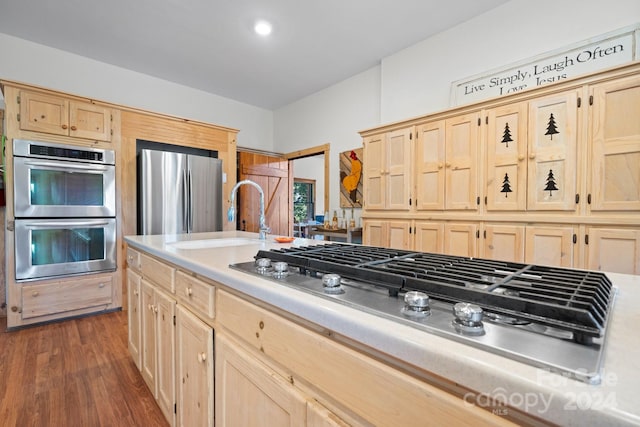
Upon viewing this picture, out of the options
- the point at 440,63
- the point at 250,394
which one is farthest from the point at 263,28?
the point at 250,394

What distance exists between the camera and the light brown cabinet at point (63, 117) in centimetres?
279

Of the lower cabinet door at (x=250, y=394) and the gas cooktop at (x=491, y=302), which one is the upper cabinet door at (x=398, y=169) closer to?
the gas cooktop at (x=491, y=302)

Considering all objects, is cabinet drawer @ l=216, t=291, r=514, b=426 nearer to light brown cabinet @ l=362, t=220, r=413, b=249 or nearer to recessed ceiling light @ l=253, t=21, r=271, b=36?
light brown cabinet @ l=362, t=220, r=413, b=249

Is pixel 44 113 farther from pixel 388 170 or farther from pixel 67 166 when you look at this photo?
pixel 388 170

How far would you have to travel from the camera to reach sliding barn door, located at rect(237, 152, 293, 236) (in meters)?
4.81

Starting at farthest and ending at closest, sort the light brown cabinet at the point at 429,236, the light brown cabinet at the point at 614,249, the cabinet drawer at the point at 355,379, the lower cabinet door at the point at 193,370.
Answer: the light brown cabinet at the point at 429,236, the light brown cabinet at the point at 614,249, the lower cabinet door at the point at 193,370, the cabinet drawer at the point at 355,379

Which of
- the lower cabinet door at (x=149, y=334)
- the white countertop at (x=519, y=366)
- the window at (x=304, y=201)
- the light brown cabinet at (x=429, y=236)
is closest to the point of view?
the white countertop at (x=519, y=366)


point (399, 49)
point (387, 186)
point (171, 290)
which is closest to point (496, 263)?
point (171, 290)

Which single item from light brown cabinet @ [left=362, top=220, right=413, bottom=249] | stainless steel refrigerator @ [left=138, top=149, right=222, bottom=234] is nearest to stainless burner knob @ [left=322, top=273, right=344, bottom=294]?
light brown cabinet @ [left=362, top=220, right=413, bottom=249]

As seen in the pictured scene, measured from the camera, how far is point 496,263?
1.04 meters

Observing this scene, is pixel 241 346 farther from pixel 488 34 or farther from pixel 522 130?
pixel 488 34

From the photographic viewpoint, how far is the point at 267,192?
5.11 metres

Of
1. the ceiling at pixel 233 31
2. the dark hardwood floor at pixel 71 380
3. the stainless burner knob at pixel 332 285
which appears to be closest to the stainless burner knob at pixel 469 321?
the stainless burner knob at pixel 332 285

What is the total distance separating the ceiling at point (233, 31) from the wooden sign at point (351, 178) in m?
1.13
